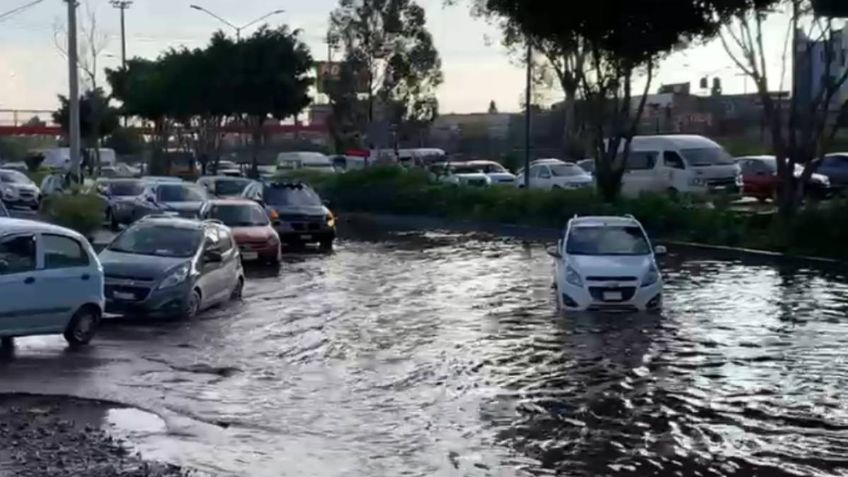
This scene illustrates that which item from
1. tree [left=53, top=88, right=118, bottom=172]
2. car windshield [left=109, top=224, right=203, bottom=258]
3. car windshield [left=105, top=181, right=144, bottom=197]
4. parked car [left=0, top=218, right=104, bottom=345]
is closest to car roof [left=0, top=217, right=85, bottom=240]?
parked car [left=0, top=218, right=104, bottom=345]

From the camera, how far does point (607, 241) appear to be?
23.9 meters

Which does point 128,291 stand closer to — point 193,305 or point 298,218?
point 193,305

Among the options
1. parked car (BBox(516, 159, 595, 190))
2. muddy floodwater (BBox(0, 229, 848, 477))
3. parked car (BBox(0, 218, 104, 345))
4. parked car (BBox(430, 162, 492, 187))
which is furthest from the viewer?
parked car (BBox(430, 162, 492, 187))

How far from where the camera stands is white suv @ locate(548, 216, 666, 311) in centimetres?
2253

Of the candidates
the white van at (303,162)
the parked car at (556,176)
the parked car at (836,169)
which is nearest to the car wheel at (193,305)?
the parked car at (836,169)

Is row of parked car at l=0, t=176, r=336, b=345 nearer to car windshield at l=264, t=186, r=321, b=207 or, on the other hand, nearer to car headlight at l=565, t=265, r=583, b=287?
car headlight at l=565, t=265, r=583, b=287

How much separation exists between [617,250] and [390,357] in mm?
6356

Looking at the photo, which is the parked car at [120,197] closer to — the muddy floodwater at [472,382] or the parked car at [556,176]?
the parked car at [556,176]

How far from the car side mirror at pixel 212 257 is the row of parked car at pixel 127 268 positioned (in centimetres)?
2

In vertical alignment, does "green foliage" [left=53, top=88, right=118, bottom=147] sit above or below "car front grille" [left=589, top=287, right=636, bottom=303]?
above

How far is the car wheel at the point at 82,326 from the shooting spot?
18500 millimetres

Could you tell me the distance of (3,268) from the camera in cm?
1752

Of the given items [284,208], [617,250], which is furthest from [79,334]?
[284,208]

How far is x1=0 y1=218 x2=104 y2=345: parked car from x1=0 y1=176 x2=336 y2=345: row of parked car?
12mm
